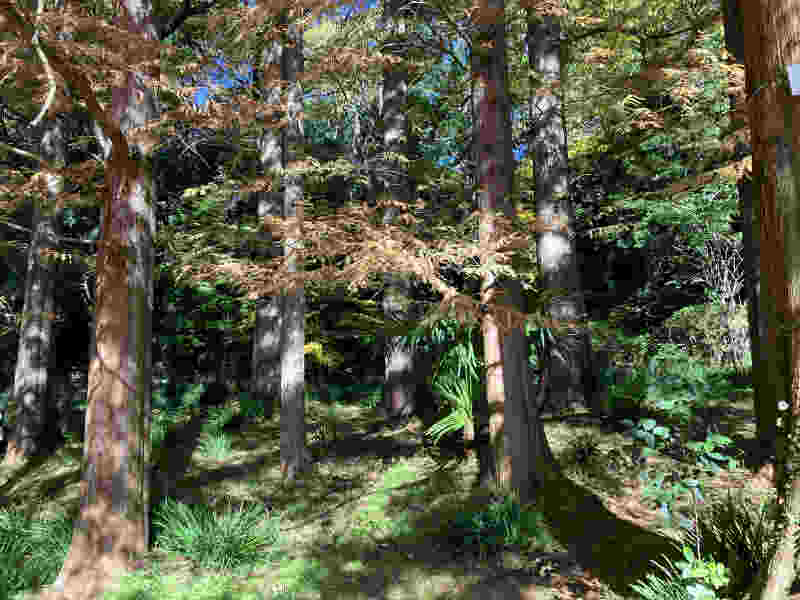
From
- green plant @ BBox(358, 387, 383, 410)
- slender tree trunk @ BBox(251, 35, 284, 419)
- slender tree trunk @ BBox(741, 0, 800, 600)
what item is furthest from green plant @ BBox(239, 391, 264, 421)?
slender tree trunk @ BBox(741, 0, 800, 600)

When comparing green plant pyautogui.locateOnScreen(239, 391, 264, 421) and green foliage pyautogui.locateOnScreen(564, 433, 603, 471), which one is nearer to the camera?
green foliage pyautogui.locateOnScreen(564, 433, 603, 471)

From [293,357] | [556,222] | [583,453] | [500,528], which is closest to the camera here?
[500,528]

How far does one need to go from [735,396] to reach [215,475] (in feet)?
25.3

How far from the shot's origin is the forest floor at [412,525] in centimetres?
417

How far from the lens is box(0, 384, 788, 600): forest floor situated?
13.7ft

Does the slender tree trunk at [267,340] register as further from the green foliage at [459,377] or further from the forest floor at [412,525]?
the green foliage at [459,377]

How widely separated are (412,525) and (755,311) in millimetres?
3903

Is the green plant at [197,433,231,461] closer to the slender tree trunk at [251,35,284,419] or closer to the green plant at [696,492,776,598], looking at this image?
the slender tree trunk at [251,35,284,419]

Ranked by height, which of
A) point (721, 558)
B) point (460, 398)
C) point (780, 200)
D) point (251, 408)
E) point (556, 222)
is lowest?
point (721, 558)

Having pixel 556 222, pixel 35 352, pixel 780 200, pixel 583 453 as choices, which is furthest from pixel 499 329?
pixel 35 352

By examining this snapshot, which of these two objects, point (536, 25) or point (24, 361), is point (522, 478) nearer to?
point (536, 25)

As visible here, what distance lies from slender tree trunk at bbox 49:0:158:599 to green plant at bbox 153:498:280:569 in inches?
11.6

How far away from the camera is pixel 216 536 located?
488 centimetres

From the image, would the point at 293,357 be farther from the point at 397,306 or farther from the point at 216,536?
the point at 216,536
